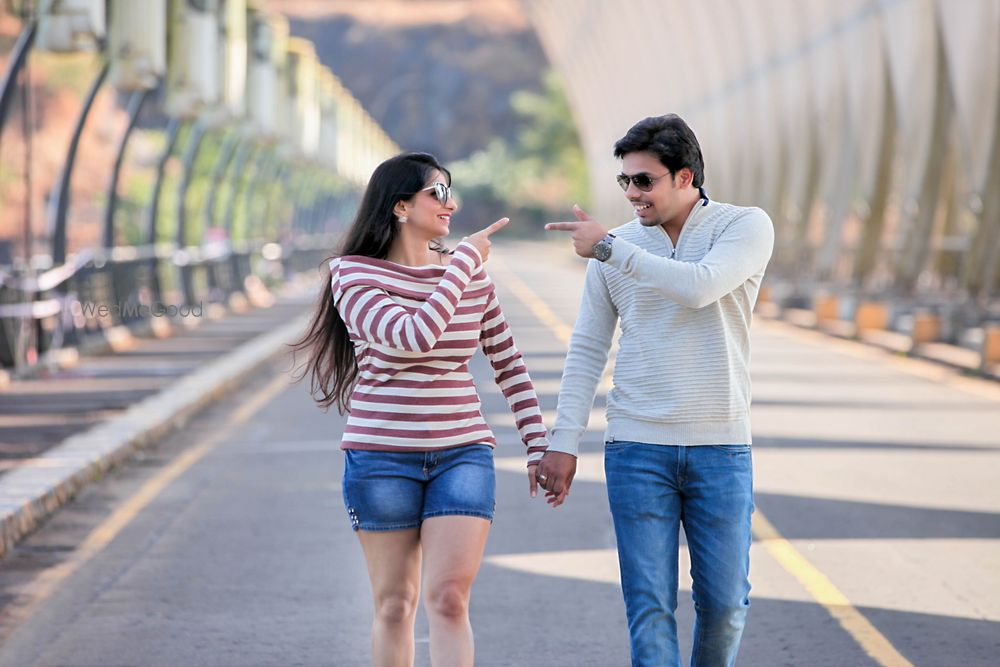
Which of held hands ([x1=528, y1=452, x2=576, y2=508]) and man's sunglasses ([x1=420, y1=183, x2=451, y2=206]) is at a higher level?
man's sunglasses ([x1=420, y1=183, x2=451, y2=206])

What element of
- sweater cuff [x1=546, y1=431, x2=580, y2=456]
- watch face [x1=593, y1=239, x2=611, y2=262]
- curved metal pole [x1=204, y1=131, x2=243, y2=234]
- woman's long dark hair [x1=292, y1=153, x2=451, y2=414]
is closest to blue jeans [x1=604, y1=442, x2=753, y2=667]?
sweater cuff [x1=546, y1=431, x2=580, y2=456]

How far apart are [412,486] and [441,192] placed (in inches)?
33.6

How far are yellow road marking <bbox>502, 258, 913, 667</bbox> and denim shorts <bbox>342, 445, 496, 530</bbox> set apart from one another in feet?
7.69

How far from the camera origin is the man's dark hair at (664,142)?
4.84 meters

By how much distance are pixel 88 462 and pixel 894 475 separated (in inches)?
208

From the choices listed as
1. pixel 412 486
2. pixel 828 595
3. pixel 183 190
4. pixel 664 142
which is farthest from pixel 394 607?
pixel 183 190

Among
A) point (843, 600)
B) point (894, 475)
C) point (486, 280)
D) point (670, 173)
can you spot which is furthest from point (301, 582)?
point (894, 475)

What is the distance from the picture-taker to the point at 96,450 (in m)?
12.3

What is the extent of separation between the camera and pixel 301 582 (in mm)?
8297

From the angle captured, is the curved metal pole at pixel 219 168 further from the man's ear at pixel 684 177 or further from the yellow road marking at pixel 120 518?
the man's ear at pixel 684 177

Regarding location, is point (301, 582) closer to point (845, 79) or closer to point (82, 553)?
point (82, 553)

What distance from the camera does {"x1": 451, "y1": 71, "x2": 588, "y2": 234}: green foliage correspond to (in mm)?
141250

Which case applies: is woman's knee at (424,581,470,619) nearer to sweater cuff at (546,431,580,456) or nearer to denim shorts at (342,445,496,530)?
denim shorts at (342,445,496,530)

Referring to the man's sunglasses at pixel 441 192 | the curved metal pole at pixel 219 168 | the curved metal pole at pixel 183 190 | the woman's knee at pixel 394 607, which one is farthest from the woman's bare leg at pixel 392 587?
the curved metal pole at pixel 219 168
